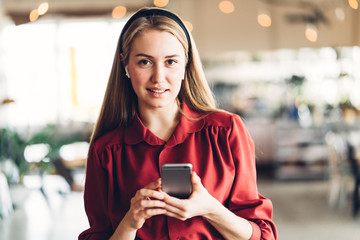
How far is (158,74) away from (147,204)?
0.37m

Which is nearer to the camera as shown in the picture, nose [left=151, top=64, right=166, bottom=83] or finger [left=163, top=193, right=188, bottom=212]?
finger [left=163, top=193, right=188, bottom=212]

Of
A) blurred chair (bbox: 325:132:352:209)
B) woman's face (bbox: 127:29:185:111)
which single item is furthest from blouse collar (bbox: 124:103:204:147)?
blurred chair (bbox: 325:132:352:209)

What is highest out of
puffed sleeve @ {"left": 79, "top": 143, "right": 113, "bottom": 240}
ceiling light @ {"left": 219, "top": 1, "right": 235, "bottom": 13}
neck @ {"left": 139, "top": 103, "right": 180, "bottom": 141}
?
ceiling light @ {"left": 219, "top": 1, "right": 235, "bottom": 13}

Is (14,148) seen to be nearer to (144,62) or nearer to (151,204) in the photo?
(144,62)

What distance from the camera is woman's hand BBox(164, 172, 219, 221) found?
3.46 ft

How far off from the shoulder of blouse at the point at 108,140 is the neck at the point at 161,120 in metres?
0.10

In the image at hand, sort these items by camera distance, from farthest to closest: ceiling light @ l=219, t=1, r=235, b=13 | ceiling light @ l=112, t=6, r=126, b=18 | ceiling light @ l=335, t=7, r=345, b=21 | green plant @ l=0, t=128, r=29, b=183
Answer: ceiling light @ l=112, t=6, r=126, b=18, ceiling light @ l=219, t=1, r=235, b=13, ceiling light @ l=335, t=7, r=345, b=21, green plant @ l=0, t=128, r=29, b=183

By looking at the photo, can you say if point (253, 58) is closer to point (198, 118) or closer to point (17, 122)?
point (17, 122)

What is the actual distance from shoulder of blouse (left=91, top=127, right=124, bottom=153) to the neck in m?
0.10

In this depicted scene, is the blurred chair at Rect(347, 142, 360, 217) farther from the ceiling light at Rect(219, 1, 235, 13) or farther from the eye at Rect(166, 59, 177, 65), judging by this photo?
the ceiling light at Rect(219, 1, 235, 13)

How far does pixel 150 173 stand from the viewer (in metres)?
1.25

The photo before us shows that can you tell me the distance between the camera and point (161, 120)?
53.4 inches

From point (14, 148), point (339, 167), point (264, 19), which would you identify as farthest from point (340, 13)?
point (14, 148)

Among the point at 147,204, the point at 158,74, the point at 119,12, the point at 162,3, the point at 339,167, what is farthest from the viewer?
the point at 119,12
